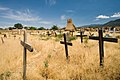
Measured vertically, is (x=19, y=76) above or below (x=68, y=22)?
below

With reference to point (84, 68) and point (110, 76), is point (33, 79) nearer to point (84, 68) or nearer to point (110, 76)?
point (84, 68)

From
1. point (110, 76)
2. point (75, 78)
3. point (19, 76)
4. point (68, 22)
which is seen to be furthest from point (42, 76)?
point (68, 22)

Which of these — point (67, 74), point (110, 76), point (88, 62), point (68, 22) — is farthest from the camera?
point (68, 22)

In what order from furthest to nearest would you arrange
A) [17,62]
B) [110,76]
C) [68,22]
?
[68,22] → [17,62] → [110,76]

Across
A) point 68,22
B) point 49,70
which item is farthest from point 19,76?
point 68,22

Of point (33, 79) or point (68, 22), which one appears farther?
point (68, 22)

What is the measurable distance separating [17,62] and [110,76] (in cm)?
435

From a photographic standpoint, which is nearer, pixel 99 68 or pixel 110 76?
pixel 110 76

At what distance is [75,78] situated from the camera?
497cm

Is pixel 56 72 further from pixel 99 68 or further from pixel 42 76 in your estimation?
pixel 99 68

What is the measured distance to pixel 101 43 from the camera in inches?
235

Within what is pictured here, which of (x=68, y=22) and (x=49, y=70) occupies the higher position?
(x=68, y=22)

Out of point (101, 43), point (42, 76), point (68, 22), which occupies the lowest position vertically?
point (42, 76)

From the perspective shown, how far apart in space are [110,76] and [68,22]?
2531 cm
